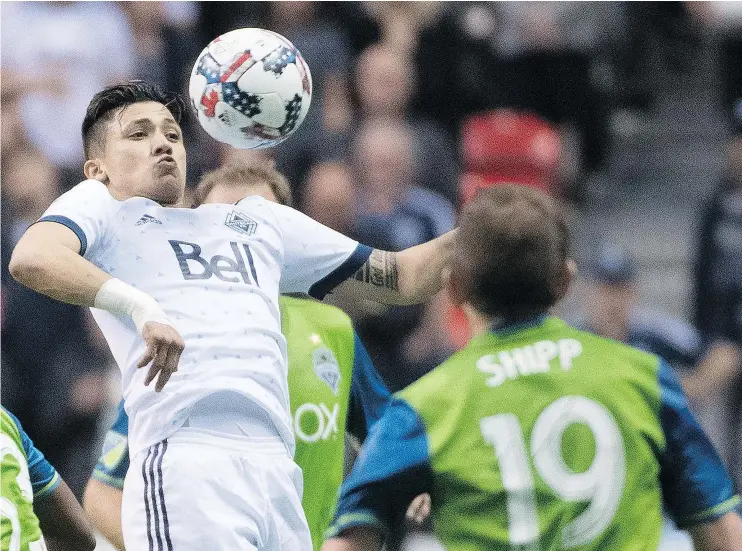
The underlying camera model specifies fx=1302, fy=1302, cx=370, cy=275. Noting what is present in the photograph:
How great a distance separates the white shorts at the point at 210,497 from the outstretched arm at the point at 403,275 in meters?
0.83

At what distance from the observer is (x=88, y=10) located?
917 cm

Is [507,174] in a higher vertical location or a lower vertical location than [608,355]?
lower

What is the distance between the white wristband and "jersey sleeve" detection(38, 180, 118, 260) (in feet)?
0.84

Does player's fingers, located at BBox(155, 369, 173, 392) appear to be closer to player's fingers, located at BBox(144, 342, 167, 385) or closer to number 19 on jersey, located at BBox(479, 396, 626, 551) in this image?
player's fingers, located at BBox(144, 342, 167, 385)

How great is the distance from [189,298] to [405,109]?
17.3 ft

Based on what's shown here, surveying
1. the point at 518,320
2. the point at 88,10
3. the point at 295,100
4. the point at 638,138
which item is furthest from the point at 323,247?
the point at 638,138

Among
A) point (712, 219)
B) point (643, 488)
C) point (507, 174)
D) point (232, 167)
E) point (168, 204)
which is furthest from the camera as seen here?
point (507, 174)

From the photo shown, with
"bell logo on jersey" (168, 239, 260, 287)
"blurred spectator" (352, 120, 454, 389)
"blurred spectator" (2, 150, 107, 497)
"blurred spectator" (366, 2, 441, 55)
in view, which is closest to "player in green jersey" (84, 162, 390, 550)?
"bell logo on jersey" (168, 239, 260, 287)

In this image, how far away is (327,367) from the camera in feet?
15.9

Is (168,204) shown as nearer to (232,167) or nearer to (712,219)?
(232,167)

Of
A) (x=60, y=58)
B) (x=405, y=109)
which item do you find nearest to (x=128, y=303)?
(x=405, y=109)

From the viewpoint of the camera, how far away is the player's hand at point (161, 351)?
3.53 metres

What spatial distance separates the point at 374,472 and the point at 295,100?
6.63 feet

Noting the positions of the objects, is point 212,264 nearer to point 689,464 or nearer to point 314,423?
point 314,423
